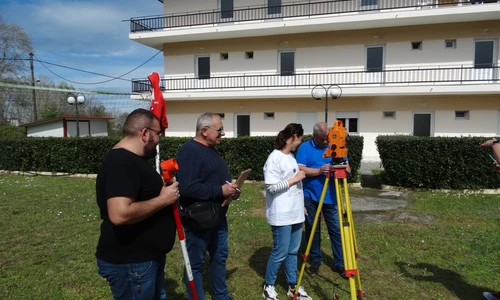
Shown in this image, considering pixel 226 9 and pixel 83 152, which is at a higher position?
pixel 226 9

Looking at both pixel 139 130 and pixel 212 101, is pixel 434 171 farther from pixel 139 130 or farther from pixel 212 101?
pixel 212 101

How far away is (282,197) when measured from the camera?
3.38 meters

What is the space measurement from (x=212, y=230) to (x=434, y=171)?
7.92 metres

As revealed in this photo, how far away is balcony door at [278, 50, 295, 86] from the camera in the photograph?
1720 cm

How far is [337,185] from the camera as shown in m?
3.25

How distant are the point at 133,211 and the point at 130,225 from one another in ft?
0.63

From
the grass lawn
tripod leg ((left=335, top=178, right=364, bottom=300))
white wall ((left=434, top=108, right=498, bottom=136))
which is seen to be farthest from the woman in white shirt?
white wall ((left=434, top=108, right=498, bottom=136))

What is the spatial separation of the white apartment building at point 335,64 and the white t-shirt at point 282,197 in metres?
11.6

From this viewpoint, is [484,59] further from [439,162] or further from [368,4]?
[439,162]

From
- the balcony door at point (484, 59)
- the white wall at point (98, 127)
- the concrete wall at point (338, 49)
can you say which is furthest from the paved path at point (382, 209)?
the white wall at point (98, 127)

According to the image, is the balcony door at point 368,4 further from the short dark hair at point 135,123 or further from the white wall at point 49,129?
the white wall at point 49,129

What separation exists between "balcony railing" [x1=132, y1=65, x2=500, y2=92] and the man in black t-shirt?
15.0 m

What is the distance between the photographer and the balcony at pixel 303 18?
14.4m

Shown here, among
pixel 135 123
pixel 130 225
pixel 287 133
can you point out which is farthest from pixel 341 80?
pixel 130 225
